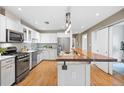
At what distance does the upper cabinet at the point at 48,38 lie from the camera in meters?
10.3

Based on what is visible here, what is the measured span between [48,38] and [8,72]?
22.6 feet

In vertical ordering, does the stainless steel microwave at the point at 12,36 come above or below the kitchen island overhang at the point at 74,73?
above

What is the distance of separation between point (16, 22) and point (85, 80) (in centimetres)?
360

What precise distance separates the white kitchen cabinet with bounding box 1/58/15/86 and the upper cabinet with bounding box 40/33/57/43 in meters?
6.49

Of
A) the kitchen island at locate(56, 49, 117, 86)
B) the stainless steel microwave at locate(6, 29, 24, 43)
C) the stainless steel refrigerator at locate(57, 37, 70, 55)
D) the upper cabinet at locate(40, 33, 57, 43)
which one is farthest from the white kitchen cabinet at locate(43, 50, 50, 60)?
the kitchen island at locate(56, 49, 117, 86)

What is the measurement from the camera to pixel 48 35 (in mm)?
10375

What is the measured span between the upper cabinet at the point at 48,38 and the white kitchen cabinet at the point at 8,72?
21.3 ft

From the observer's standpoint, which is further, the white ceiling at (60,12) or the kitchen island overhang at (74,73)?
the white ceiling at (60,12)

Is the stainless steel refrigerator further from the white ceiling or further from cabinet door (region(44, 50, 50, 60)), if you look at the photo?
the white ceiling

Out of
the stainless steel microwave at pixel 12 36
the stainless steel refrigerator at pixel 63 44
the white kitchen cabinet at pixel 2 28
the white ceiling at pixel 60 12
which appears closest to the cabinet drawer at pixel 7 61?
the white kitchen cabinet at pixel 2 28

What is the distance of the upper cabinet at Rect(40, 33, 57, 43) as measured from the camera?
33.9ft

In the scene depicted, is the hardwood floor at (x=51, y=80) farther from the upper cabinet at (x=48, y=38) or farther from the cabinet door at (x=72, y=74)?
the upper cabinet at (x=48, y=38)

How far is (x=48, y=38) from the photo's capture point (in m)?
10.4
